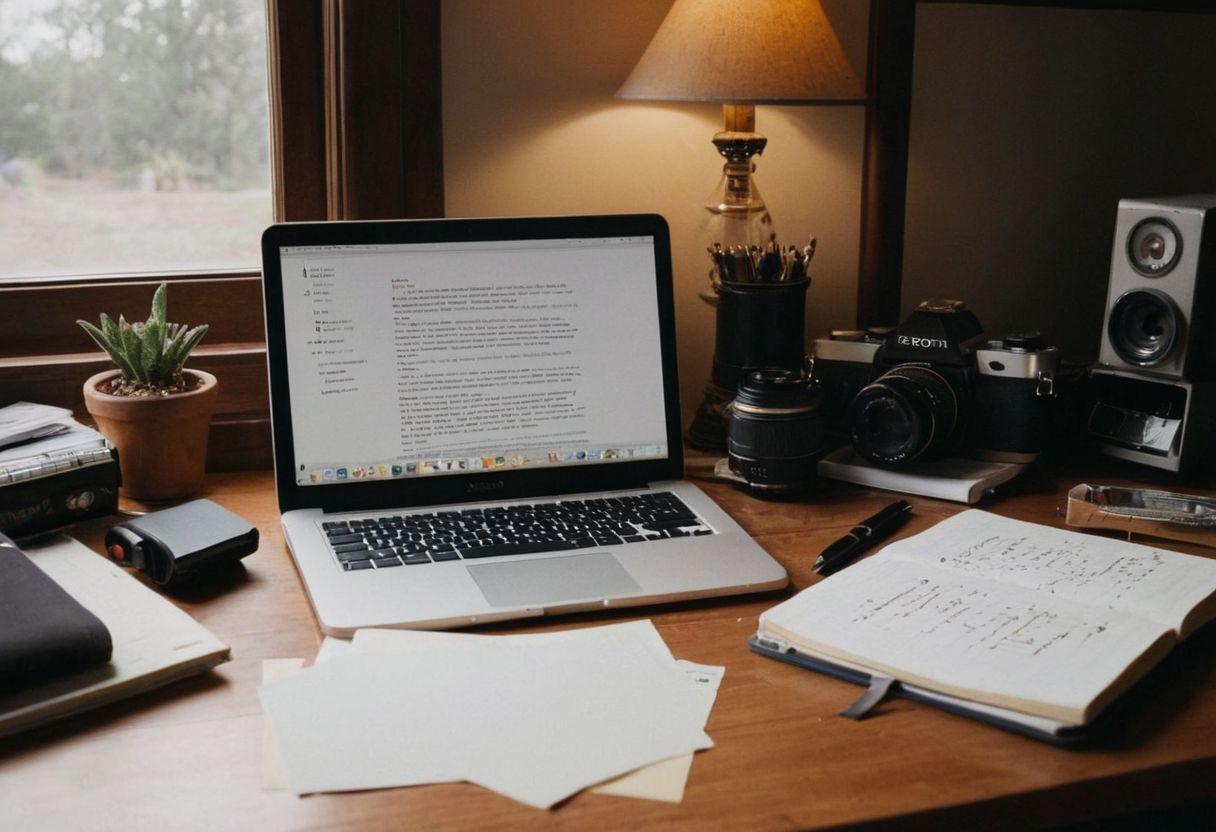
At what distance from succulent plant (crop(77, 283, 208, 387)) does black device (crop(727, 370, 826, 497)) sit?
0.57 m

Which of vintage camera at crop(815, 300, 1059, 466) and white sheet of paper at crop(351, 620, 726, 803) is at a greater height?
vintage camera at crop(815, 300, 1059, 466)

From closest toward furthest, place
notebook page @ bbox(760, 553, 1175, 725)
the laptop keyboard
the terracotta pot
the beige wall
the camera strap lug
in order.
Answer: notebook page @ bbox(760, 553, 1175, 725)
the laptop keyboard
the terracotta pot
the camera strap lug
the beige wall

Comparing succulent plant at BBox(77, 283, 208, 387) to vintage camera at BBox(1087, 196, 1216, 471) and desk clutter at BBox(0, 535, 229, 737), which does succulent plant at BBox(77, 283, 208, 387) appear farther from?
vintage camera at BBox(1087, 196, 1216, 471)

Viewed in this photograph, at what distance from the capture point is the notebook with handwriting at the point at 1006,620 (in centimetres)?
82

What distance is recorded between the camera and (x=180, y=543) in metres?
1.02

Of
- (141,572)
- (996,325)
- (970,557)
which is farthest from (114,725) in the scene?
(996,325)

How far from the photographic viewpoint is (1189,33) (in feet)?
5.73

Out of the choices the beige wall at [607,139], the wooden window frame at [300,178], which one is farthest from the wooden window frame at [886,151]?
the wooden window frame at [300,178]

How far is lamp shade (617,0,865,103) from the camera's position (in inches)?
50.3

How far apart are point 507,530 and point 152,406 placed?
1.26 ft

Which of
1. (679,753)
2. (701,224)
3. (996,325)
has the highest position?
(701,224)

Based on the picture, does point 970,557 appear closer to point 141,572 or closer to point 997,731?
point 997,731

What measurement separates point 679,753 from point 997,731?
0.22 m

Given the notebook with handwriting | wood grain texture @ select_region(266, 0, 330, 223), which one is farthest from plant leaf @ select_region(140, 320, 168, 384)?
the notebook with handwriting
